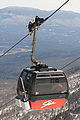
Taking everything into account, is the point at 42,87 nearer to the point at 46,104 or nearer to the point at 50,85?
the point at 50,85

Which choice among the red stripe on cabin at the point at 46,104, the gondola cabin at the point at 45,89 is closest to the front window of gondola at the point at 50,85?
the gondola cabin at the point at 45,89

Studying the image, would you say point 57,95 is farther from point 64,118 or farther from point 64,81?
point 64,118

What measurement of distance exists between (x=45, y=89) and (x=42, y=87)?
1.14 ft

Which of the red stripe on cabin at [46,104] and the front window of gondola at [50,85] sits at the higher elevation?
the front window of gondola at [50,85]

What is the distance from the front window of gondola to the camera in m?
18.8

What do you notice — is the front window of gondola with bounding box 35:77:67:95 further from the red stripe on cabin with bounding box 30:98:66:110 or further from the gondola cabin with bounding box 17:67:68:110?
the red stripe on cabin with bounding box 30:98:66:110

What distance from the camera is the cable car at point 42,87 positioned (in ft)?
61.2

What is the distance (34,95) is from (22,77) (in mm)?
3450

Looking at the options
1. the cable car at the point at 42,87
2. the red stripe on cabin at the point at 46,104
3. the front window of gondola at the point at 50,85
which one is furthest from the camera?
the red stripe on cabin at the point at 46,104

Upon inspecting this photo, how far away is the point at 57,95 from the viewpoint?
19469 millimetres

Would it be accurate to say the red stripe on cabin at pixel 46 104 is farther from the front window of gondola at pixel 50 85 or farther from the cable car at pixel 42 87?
the front window of gondola at pixel 50 85

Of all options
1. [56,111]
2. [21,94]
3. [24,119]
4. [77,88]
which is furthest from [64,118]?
[21,94]

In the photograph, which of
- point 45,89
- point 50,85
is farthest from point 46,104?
point 50,85

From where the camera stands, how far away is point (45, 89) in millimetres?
19047
